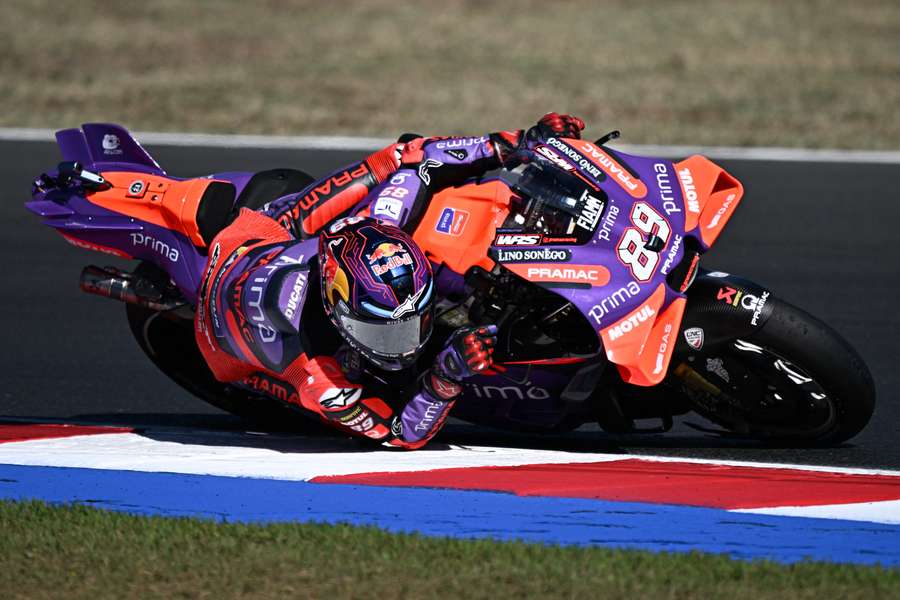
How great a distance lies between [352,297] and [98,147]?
5.43ft

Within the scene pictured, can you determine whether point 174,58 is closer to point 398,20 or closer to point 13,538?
point 398,20

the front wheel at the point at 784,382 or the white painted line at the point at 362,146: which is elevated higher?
the front wheel at the point at 784,382

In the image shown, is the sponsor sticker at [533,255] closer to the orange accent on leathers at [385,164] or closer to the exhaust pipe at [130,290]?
the orange accent on leathers at [385,164]

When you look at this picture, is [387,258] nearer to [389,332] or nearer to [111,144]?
[389,332]

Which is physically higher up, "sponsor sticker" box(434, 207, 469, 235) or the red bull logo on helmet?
"sponsor sticker" box(434, 207, 469, 235)

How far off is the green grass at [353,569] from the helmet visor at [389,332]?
2.13 ft

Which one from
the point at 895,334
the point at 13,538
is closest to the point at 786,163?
the point at 895,334

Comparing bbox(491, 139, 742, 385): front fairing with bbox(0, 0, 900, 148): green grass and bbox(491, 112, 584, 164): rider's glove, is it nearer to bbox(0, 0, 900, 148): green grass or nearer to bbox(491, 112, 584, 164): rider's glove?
bbox(491, 112, 584, 164): rider's glove

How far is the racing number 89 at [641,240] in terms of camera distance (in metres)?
4.36

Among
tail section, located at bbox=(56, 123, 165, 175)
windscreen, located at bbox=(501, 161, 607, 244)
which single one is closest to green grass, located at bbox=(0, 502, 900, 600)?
windscreen, located at bbox=(501, 161, 607, 244)

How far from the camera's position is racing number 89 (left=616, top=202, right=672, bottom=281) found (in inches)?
171

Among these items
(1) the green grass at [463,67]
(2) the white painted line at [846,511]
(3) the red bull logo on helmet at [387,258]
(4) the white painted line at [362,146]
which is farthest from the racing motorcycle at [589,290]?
(1) the green grass at [463,67]

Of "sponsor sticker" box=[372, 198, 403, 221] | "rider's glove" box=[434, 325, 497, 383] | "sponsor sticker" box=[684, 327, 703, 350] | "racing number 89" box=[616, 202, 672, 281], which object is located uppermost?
"racing number 89" box=[616, 202, 672, 281]

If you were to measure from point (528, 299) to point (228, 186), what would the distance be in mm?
1526
